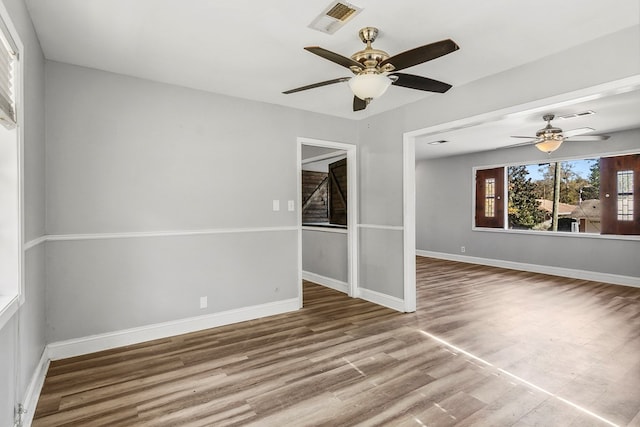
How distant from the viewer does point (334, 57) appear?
2.21 m

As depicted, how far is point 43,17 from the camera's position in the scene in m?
2.26

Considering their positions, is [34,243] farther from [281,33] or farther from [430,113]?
[430,113]

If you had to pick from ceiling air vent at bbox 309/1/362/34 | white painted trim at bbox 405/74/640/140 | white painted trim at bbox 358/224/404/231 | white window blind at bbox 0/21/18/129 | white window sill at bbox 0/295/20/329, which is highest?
ceiling air vent at bbox 309/1/362/34

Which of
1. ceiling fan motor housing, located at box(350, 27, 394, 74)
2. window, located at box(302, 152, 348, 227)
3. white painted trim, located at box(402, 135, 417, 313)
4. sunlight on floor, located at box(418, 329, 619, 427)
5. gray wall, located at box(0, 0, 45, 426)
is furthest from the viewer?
window, located at box(302, 152, 348, 227)

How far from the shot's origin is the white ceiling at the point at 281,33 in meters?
2.16

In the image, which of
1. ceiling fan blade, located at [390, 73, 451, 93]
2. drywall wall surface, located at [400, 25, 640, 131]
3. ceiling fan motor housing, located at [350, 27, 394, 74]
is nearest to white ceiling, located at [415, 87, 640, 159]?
drywall wall surface, located at [400, 25, 640, 131]

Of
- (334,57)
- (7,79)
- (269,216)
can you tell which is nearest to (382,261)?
(269,216)

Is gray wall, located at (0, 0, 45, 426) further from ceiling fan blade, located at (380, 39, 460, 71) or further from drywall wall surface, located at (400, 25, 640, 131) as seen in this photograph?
drywall wall surface, located at (400, 25, 640, 131)

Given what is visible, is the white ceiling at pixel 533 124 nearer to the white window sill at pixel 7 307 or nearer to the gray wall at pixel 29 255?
the gray wall at pixel 29 255

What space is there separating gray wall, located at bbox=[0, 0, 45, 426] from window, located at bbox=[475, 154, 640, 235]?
7.69 m

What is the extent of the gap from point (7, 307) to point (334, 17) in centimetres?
243

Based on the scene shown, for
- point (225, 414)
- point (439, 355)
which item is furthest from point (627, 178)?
point (225, 414)

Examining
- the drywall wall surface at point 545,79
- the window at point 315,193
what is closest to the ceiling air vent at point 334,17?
the drywall wall surface at point 545,79

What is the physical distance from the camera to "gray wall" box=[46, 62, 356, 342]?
2920 mm
